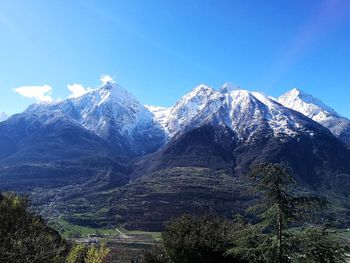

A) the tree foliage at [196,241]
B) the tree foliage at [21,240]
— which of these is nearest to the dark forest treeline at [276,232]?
the tree foliage at [21,240]

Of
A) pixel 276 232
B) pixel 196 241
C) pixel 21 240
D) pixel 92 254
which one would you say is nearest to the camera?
pixel 21 240

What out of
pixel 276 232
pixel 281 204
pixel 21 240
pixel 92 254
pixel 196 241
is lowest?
pixel 92 254

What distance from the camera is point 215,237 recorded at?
137 ft

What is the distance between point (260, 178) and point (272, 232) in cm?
356

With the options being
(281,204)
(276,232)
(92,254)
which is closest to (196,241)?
(276,232)

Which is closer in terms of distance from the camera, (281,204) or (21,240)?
(21,240)

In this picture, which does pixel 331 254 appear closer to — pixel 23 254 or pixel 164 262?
pixel 23 254

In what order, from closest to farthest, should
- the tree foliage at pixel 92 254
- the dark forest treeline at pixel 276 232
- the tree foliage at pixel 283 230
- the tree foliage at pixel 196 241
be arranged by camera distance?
the tree foliage at pixel 92 254, the dark forest treeline at pixel 276 232, the tree foliage at pixel 283 230, the tree foliage at pixel 196 241

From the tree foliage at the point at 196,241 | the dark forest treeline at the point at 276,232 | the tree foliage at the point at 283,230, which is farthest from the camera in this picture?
the tree foliage at the point at 196,241

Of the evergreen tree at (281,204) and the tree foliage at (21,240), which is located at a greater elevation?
the evergreen tree at (281,204)

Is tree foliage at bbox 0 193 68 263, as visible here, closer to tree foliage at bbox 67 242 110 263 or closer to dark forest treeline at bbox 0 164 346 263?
dark forest treeline at bbox 0 164 346 263

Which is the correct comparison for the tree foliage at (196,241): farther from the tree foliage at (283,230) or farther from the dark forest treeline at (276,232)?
the tree foliage at (283,230)

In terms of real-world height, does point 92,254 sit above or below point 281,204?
below

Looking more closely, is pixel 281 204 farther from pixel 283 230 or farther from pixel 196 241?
pixel 196 241
